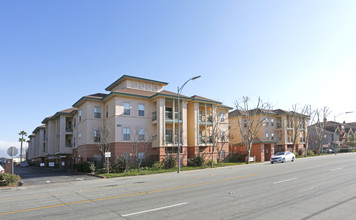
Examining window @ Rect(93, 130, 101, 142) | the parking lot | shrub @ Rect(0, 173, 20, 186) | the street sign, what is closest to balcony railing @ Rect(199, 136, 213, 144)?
window @ Rect(93, 130, 101, 142)

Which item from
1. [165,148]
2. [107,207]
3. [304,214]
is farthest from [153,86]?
[304,214]

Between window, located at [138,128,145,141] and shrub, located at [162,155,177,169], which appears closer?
shrub, located at [162,155,177,169]

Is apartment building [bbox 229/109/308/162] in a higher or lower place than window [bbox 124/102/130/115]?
lower

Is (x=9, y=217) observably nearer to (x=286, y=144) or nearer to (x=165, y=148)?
(x=165, y=148)

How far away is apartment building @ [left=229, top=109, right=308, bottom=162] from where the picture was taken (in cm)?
4556

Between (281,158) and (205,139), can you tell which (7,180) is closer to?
(205,139)

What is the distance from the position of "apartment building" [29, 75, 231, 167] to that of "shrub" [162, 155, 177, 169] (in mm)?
971

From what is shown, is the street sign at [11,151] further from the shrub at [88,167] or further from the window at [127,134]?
the window at [127,134]

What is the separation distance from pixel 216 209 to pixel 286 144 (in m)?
46.8

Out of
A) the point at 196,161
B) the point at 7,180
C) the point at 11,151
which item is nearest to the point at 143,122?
the point at 196,161

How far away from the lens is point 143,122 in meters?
32.3

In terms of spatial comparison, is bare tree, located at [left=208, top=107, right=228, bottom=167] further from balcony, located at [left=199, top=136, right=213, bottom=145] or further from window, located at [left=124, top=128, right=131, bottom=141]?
window, located at [left=124, top=128, right=131, bottom=141]

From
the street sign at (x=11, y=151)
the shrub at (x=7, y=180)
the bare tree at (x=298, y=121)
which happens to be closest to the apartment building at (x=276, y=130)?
the bare tree at (x=298, y=121)

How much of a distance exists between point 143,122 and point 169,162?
590 cm
